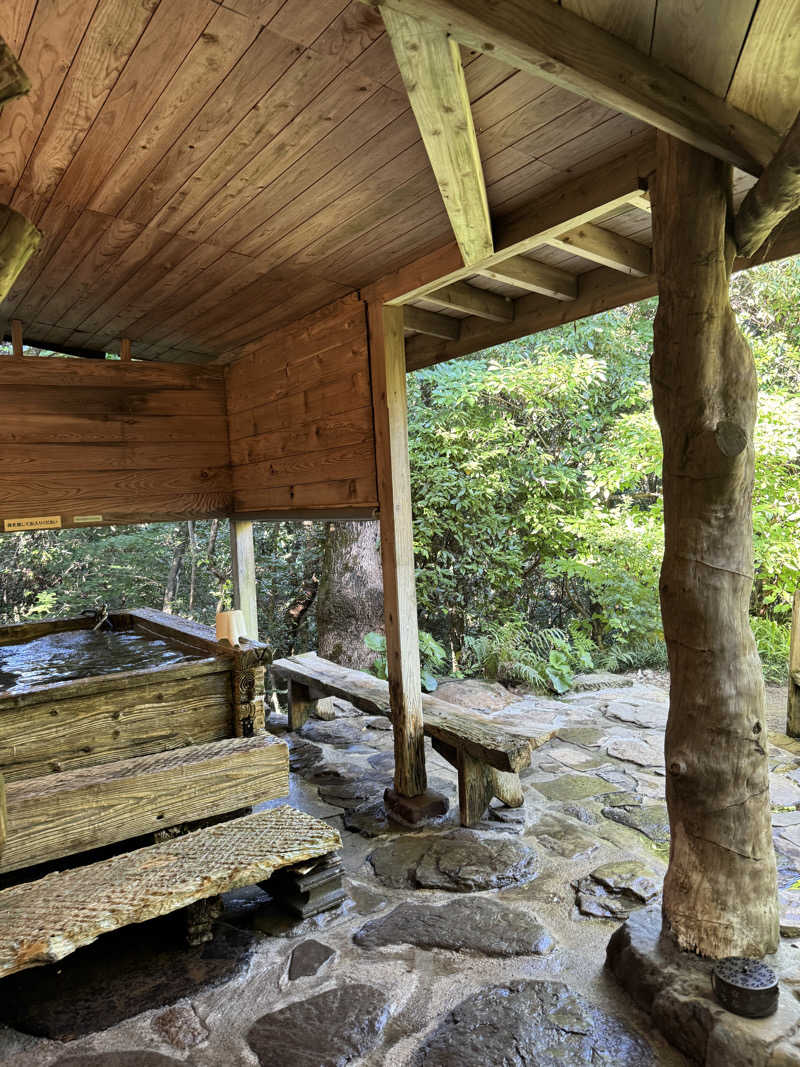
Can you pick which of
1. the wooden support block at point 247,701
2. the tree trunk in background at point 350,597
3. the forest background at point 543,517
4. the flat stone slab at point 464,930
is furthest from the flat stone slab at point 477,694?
the flat stone slab at point 464,930

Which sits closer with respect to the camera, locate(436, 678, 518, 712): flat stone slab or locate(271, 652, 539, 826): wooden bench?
locate(271, 652, 539, 826): wooden bench

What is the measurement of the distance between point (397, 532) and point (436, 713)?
120 cm

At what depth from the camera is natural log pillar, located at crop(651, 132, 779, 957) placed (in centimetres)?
217

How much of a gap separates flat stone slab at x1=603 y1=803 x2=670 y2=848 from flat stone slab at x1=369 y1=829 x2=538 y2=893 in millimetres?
663

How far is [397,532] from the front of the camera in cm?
378

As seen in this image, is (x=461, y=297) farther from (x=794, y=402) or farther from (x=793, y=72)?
(x=794, y=402)

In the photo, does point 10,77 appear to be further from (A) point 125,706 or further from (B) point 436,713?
(B) point 436,713

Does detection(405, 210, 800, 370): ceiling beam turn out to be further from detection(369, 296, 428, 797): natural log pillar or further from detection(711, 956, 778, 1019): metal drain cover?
detection(711, 956, 778, 1019): metal drain cover

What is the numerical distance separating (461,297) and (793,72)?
2.19 metres

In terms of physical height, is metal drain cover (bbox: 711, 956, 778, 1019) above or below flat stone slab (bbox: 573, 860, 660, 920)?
above

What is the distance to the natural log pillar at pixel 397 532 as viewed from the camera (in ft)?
12.4

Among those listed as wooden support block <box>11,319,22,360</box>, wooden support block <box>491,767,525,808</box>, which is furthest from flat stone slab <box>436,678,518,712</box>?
wooden support block <box>11,319,22,360</box>

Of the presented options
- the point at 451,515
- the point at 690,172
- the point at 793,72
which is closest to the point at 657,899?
the point at 690,172

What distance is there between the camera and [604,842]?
3.55m
